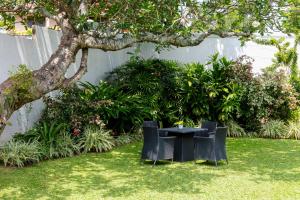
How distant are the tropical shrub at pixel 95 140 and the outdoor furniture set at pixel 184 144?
147cm

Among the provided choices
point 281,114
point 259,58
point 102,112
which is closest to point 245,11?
point 102,112

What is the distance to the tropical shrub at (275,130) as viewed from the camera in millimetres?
12594

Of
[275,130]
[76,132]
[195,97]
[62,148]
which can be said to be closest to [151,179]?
[62,148]

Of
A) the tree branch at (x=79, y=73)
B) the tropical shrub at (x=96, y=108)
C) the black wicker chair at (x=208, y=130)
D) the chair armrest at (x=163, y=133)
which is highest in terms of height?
the tree branch at (x=79, y=73)

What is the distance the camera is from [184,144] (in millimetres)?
9156

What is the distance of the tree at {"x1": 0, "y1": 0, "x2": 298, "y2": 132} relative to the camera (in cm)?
729

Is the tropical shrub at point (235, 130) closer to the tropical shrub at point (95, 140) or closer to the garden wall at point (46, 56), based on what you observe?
the garden wall at point (46, 56)

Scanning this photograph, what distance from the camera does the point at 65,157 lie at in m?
9.48

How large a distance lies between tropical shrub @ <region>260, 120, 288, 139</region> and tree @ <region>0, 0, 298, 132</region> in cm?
442

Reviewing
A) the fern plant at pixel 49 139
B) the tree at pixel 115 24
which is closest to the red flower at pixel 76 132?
the fern plant at pixel 49 139

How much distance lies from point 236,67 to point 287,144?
286 centimetres

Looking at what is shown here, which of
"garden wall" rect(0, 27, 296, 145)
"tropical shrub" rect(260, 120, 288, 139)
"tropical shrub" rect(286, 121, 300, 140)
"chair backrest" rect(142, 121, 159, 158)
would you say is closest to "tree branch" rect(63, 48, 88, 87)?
"chair backrest" rect(142, 121, 159, 158)

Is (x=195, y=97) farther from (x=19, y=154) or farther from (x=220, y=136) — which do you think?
(x=19, y=154)

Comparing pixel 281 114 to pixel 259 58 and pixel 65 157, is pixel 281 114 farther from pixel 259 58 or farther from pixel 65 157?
pixel 65 157
